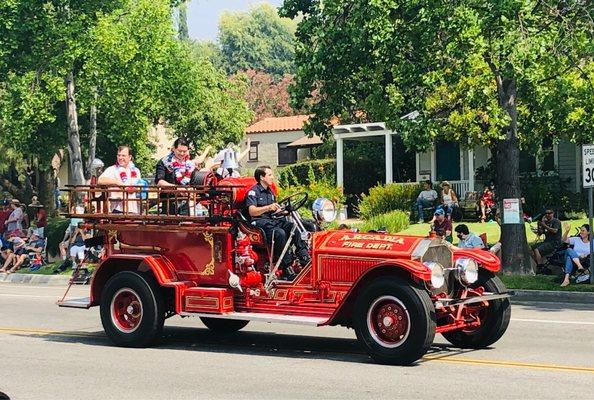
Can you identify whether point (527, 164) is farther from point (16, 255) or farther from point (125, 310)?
point (125, 310)

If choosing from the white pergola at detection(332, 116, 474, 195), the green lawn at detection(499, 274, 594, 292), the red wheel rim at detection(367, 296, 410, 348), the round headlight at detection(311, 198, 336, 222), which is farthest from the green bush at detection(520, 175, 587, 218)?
the red wheel rim at detection(367, 296, 410, 348)

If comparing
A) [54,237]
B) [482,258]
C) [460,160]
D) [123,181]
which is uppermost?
[460,160]

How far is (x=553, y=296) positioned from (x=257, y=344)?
335 inches

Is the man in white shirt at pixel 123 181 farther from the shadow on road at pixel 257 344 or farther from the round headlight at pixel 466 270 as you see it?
the round headlight at pixel 466 270

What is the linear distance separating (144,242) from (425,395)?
16.2 feet

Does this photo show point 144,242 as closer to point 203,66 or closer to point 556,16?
point 556,16

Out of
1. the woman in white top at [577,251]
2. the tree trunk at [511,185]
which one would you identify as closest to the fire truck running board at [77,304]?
the woman in white top at [577,251]

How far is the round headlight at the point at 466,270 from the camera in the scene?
11.2 metres

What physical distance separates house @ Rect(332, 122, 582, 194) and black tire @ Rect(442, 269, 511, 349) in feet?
79.1

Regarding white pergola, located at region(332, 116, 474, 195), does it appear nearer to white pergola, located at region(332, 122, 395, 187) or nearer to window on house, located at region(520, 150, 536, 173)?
white pergola, located at region(332, 122, 395, 187)

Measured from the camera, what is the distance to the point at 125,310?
1266 centimetres

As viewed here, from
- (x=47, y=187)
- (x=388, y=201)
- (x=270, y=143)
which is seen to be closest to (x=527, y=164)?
(x=388, y=201)

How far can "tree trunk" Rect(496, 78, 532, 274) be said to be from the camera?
22422mm

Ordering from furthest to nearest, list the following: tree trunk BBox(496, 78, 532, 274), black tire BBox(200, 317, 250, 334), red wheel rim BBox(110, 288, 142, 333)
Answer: tree trunk BBox(496, 78, 532, 274)
black tire BBox(200, 317, 250, 334)
red wheel rim BBox(110, 288, 142, 333)
